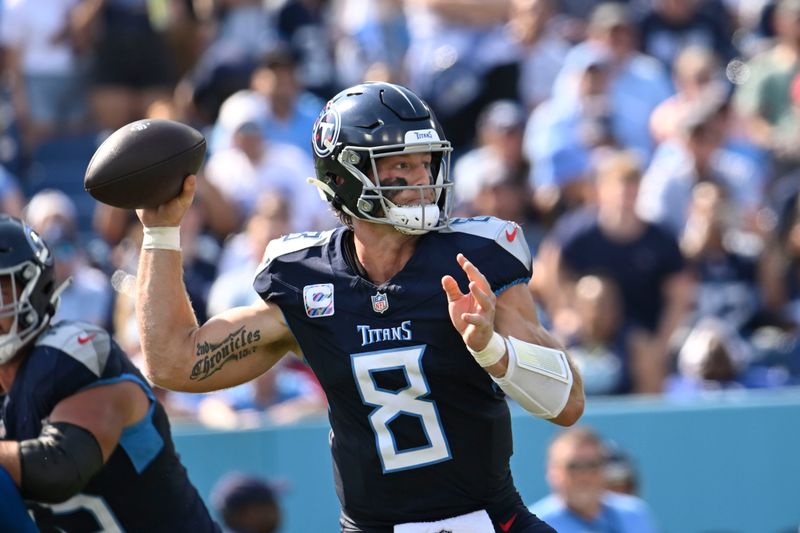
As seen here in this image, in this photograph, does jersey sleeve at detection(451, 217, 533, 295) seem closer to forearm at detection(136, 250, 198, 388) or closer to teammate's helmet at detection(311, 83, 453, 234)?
teammate's helmet at detection(311, 83, 453, 234)

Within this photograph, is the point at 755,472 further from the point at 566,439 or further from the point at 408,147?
the point at 408,147

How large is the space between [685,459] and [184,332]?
4.16m

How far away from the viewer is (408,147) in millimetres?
4426

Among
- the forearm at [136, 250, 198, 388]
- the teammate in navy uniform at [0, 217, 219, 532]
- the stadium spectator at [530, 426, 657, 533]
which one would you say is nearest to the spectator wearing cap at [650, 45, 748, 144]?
the stadium spectator at [530, 426, 657, 533]

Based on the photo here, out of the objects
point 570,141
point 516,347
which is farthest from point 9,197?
point 516,347

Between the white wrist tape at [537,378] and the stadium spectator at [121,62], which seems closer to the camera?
the white wrist tape at [537,378]

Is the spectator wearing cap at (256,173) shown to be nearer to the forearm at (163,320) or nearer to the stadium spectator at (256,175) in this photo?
the stadium spectator at (256,175)

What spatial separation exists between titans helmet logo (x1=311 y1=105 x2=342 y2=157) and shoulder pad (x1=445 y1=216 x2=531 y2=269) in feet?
1.46

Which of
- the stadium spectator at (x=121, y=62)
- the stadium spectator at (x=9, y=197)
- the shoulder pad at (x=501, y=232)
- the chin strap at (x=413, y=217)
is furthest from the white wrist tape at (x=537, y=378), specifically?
the stadium spectator at (x=121, y=62)

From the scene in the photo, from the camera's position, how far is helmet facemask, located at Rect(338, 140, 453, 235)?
14.4 ft

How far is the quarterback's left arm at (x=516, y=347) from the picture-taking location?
4082 mm

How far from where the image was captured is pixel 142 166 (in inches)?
175

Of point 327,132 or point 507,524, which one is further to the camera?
point 327,132

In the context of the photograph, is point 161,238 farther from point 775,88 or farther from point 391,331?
point 775,88
